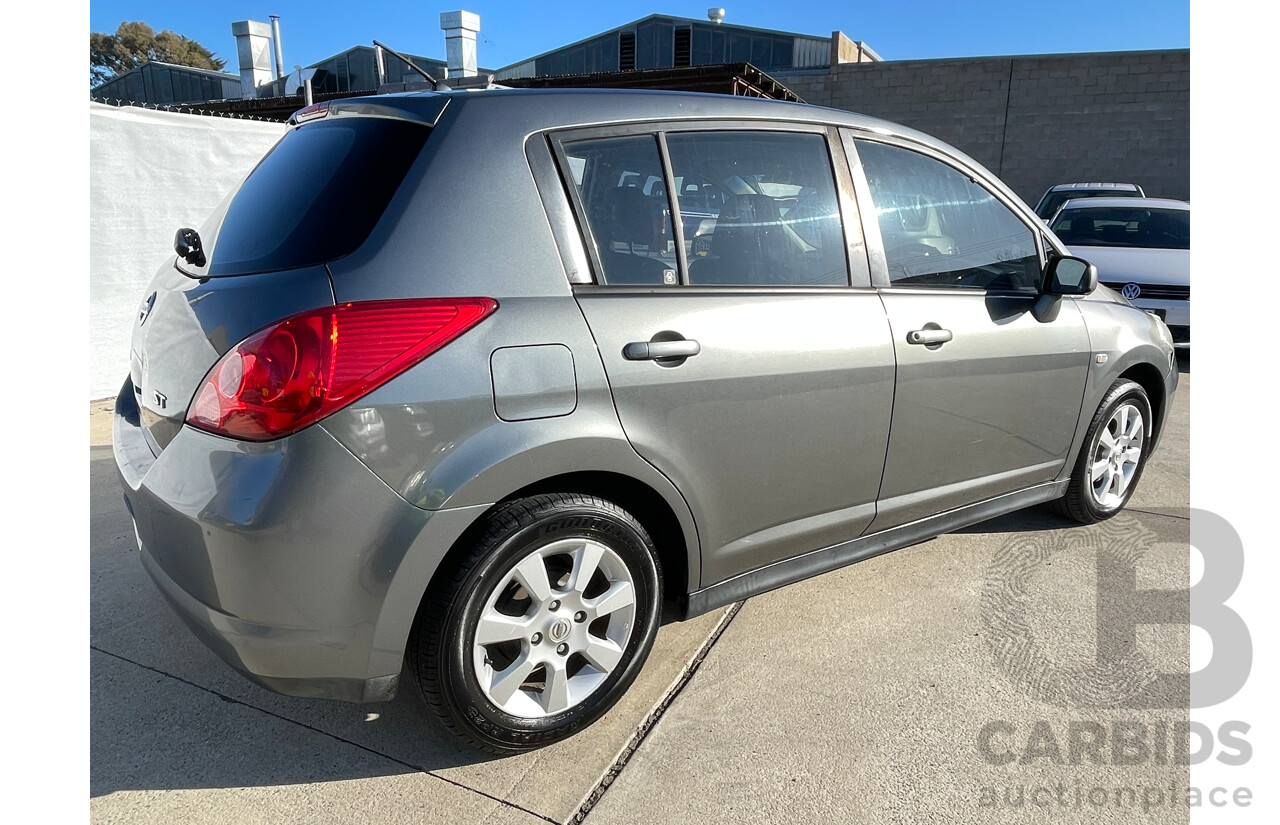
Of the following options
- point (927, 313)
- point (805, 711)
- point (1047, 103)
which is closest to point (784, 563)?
point (805, 711)

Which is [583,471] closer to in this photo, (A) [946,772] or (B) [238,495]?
(B) [238,495]

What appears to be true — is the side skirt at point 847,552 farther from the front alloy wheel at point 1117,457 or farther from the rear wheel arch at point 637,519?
the front alloy wheel at point 1117,457

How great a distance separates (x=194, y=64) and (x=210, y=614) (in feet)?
216

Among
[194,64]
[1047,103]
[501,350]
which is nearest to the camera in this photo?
[501,350]

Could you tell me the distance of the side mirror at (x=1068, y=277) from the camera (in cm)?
334

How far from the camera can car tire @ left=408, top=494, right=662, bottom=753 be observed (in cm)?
214

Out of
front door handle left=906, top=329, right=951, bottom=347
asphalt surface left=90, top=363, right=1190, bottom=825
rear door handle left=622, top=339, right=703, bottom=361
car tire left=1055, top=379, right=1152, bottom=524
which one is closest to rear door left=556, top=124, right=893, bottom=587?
rear door handle left=622, top=339, right=703, bottom=361

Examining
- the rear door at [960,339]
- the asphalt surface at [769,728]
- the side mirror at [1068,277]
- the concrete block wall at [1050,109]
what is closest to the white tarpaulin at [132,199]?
the asphalt surface at [769,728]

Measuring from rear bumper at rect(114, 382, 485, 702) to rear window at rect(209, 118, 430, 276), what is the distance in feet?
1.53

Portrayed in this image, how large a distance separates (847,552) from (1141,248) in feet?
23.8

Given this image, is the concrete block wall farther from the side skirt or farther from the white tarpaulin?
the side skirt

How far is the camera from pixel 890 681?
276 centimetres

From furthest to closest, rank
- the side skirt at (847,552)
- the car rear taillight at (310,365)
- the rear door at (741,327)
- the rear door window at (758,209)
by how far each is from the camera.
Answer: the side skirt at (847,552), the rear door window at (758,209), the rear door at (741,327), the car rear taillight at (310,365)

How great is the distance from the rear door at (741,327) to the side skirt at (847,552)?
0.17 ft
